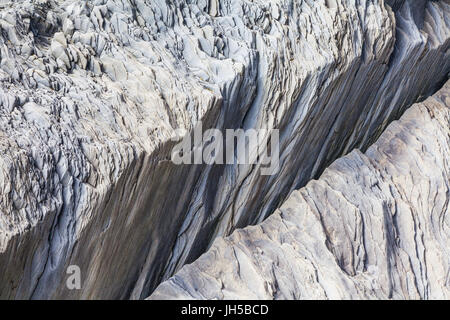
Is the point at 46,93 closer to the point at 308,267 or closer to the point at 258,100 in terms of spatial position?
the point at 258,100

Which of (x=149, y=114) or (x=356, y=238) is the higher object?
(x=149, y=114)

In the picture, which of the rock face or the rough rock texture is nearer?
the rock face

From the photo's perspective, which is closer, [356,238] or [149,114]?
[149,114]

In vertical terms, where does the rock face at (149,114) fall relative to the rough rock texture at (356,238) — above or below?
above

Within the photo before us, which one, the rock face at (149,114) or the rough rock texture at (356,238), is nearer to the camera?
the rock face at (149,114)
